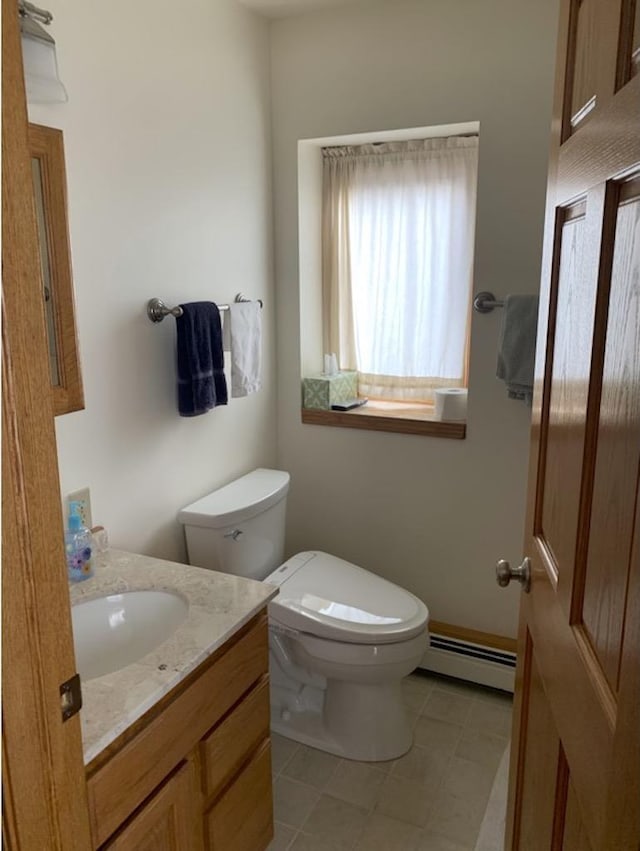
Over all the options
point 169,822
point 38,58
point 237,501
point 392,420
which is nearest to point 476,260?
point 392,420

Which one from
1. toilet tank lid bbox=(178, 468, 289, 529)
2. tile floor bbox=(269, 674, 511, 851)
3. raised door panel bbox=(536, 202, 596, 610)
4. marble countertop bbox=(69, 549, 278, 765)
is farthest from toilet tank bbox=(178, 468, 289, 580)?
raised door panel bbox=(536, 202, 596, 610)

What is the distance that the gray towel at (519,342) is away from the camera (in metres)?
1.99

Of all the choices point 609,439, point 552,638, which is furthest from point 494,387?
point 609,439

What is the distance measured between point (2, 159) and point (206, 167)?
150 centimetres

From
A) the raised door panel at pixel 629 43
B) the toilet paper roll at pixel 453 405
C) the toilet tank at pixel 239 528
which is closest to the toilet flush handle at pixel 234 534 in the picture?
the toilet tank at pixel 239 528

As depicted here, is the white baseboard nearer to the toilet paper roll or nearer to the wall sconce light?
the toilet paper roll

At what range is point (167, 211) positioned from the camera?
1.87m

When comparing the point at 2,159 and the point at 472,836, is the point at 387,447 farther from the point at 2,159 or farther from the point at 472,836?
the point at 2,159

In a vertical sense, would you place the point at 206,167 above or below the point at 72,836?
above

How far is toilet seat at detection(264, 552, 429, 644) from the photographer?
1.87 meters

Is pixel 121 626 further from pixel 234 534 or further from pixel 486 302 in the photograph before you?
pixel 486 302

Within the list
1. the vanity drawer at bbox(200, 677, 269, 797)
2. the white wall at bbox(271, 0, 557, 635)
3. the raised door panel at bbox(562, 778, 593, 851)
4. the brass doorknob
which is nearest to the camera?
the raised door panel at bbox(562, 778, 593, 851)

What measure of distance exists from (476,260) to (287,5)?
1.06 metres

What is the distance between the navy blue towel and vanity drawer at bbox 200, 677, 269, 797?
83 centimetres
